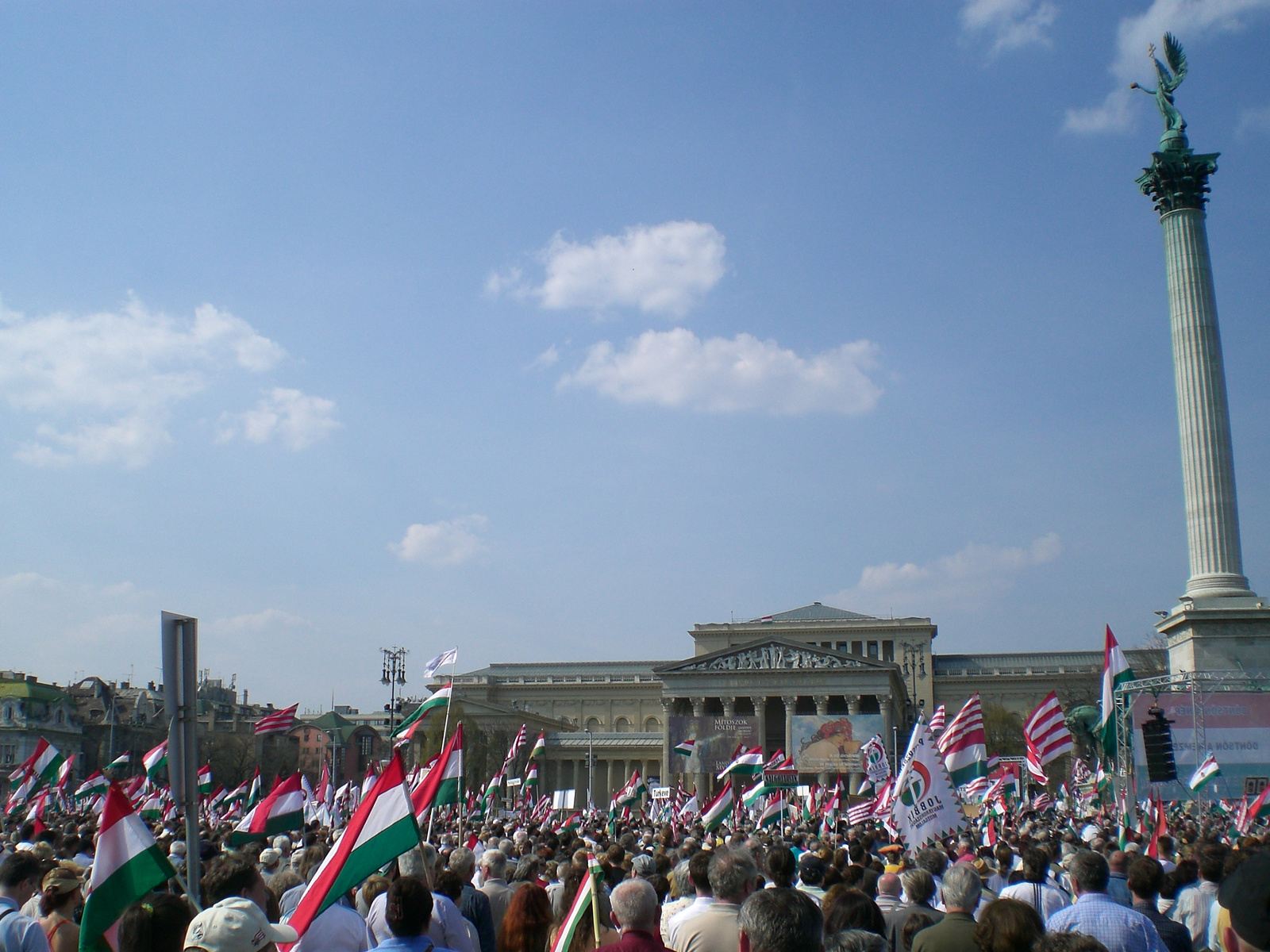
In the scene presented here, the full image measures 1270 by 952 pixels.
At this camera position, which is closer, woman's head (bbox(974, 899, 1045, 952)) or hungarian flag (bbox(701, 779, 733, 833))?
woman's head (bbox(974, 899, 1045, 952))

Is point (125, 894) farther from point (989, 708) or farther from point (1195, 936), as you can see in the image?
point (989, 708)

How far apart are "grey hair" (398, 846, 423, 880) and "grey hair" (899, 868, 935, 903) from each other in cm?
353

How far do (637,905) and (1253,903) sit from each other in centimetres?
280

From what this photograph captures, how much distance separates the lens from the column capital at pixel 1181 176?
4166cm

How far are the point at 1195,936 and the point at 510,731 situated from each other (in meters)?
88.4

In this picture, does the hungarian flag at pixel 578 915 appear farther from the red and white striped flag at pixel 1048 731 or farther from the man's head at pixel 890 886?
the red and white striped flag at pixel 1048 731

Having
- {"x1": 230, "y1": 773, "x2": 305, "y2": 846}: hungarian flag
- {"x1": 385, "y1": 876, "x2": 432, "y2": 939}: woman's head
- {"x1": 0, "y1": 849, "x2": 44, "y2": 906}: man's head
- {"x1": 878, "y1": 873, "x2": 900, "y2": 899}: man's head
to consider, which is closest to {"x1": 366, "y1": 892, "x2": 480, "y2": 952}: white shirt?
{"x1": 385, "y1": 876, "x2": 432, "y2": 939}: woman's head

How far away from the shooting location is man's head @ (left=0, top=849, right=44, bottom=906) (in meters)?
6.97

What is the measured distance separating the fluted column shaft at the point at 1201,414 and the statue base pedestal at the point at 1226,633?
0.74 m

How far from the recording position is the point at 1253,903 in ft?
11.5

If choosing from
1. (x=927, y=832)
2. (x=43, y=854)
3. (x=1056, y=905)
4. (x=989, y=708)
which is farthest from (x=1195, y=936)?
(x=989, y=708)

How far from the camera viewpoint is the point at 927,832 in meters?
12.4

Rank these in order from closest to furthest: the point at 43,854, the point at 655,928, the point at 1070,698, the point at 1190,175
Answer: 1. the point at 655,928
2. the point at 43,854
3. the point at 1190,175
4. the point at 1070,698

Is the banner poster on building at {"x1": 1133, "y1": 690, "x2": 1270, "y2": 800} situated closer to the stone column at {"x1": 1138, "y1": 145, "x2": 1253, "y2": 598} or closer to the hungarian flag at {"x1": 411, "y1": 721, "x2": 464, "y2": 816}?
the stone column at {"x1": 1138, "y1": 145, "x2": 1253, "y2": 598}
